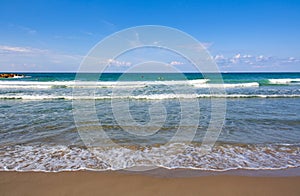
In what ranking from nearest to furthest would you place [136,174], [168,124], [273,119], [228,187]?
[228,187] < [136,174] < [168,124] < [273,119]

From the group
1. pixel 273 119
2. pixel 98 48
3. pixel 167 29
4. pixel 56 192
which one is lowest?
pixel 56 192

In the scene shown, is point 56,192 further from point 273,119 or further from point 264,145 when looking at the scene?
point 273,119

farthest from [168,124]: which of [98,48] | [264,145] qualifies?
[98,48]

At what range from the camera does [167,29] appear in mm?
6223

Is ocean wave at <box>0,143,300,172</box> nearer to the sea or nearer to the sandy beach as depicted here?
the sea

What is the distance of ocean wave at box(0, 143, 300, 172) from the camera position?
4.52m

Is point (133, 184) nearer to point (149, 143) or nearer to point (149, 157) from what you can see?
point (149, 157)

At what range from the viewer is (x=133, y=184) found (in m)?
3.77

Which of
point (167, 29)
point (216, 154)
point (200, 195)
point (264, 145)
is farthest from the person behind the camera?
point (167, 29)

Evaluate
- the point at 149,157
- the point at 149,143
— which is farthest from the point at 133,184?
the point at 149,143

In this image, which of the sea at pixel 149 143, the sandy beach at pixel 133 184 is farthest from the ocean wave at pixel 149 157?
the sandy beach at pixel 133 184

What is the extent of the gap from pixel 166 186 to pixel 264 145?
353 cm

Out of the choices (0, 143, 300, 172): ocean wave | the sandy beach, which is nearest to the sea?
(0, 143, 300, 172): ocean wave

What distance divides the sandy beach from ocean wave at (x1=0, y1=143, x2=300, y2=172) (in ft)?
1.18
